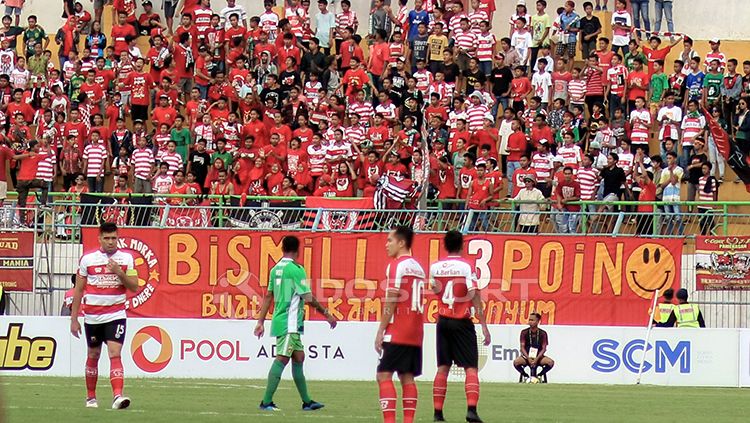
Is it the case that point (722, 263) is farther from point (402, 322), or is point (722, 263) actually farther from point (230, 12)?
point (230, 12)

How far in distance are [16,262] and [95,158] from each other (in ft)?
16.0

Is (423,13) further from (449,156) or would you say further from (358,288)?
(358,288)

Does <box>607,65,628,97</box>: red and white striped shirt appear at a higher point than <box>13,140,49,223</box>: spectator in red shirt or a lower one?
higher

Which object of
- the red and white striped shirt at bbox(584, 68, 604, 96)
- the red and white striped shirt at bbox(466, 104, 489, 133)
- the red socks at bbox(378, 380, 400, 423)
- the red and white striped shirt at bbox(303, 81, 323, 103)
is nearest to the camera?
the red socks at bbox(378, 380, 400, 423)

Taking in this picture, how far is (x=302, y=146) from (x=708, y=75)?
325 inches

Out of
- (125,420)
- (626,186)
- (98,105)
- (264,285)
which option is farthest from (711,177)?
(125,420)

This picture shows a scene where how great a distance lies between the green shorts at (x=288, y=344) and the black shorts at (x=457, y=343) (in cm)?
156

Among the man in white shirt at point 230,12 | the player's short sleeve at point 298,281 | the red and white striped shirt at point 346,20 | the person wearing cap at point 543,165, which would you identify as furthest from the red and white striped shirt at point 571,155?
the player's short sleeve at point 298,281

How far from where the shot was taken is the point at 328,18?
33.2m

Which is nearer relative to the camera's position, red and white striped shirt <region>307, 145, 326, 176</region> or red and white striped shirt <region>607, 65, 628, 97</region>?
red and white striped shirt <region>307, 145, 326, 176</region>

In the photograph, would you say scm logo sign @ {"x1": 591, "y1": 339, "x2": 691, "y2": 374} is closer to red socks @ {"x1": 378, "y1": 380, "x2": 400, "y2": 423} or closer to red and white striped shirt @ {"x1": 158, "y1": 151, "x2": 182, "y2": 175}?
red and white striped shirt @ {"x1": 158, "y1": 151, "x2": 182, "y2": 175}

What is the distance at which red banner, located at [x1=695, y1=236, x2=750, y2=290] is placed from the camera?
24188mm

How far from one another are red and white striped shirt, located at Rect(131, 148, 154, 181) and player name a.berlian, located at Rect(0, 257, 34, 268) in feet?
14.6

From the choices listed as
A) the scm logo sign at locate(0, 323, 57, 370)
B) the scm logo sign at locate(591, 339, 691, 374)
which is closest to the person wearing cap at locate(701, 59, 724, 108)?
the scm logo sign at locate(591, 339, 691, 374)
